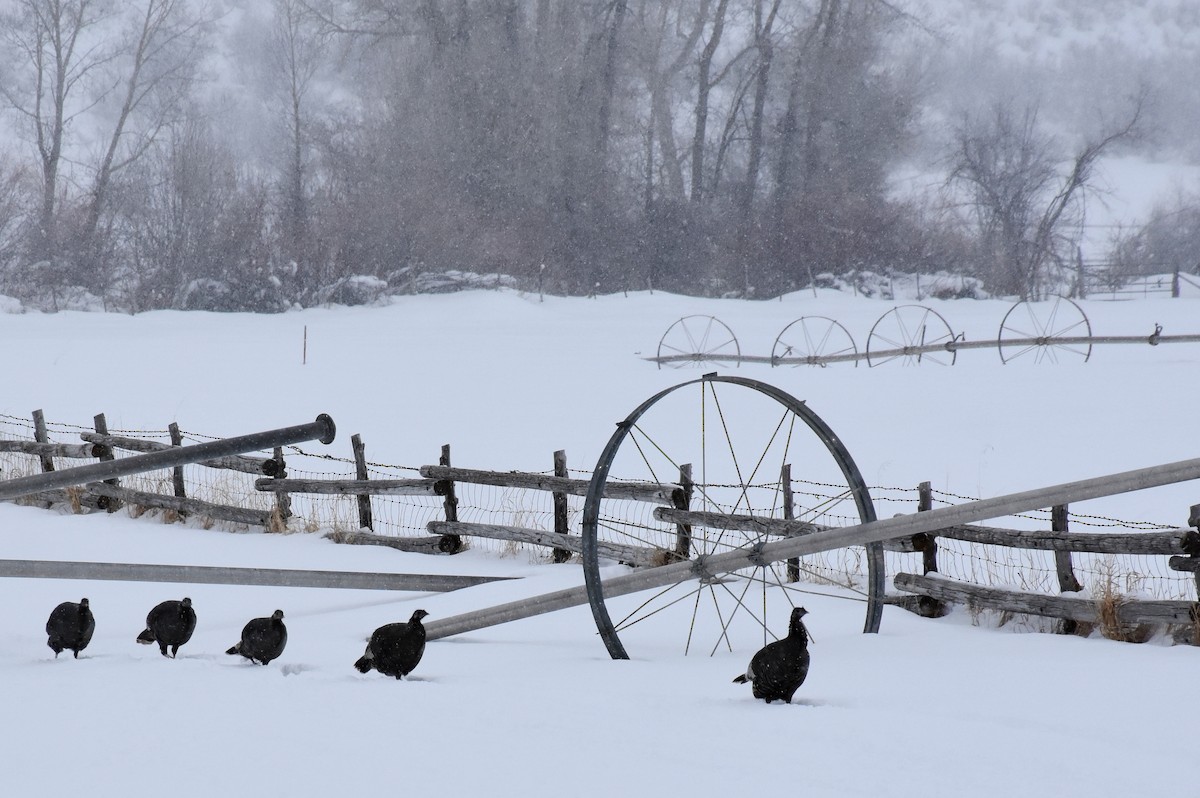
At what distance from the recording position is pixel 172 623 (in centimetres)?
477

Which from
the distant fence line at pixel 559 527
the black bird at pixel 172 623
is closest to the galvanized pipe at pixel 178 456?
the black bird at pixel 172 623

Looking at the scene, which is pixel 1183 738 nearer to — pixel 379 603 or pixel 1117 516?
pixel 379 603

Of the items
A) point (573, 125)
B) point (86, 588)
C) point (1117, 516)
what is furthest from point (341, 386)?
point (573, 125)

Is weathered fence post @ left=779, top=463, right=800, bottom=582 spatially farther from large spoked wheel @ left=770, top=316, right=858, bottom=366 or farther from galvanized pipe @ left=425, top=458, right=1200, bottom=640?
large spoked wheel @ left=770, top=316, right=858, bottom=366

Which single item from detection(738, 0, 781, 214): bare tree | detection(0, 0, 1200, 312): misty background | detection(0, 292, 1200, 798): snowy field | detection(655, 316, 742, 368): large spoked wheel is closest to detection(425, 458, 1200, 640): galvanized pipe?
detection(0, 292, 1200, 798): snowy field

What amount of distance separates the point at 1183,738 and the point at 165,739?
10.6ft

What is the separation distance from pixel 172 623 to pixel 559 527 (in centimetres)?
435

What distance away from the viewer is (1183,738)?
3.25 meters

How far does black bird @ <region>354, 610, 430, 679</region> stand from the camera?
4.27 m

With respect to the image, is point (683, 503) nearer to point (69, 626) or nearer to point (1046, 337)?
point (69, 626)

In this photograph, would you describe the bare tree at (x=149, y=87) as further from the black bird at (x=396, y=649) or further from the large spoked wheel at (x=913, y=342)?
the black bird at (x=396, y=649)

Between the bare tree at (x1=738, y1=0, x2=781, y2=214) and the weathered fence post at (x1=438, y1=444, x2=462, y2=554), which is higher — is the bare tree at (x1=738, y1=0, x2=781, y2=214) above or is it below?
above

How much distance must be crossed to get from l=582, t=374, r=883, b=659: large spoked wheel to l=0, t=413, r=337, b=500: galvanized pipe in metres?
1.41

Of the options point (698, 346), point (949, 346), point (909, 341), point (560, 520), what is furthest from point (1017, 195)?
point (560, 520)
